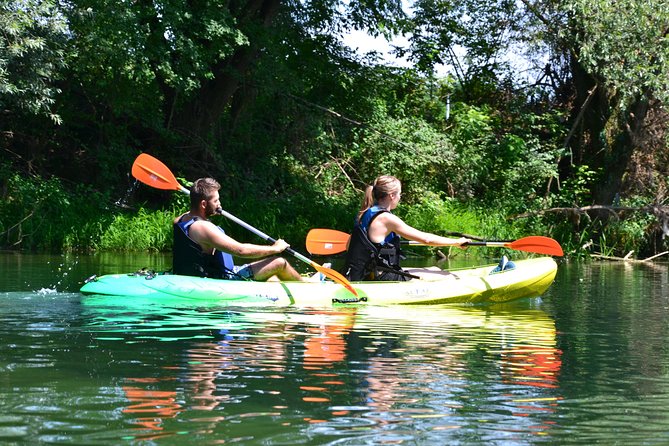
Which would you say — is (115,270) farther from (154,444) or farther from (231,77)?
(154,444)

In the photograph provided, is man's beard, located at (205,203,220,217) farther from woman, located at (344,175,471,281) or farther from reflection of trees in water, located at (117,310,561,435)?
woman, located at (344,175,471,281)

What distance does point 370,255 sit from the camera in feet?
26.8

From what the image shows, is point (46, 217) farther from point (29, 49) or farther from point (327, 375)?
point (327, 375)

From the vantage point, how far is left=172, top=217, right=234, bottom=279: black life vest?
25.2 ft

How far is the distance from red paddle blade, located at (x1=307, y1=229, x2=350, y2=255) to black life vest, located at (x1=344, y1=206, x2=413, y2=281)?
0.82m

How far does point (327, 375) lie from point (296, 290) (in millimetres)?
2994

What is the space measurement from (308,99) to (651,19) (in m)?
6.16

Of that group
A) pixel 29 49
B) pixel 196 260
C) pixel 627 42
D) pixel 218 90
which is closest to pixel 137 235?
pixel 29 49

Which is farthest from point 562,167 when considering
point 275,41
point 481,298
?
point 481,298

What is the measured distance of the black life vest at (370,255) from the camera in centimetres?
809

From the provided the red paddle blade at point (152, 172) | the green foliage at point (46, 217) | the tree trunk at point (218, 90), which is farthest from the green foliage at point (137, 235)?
the red paddle blade at point (152, 172)

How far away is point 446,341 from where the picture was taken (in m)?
6.15

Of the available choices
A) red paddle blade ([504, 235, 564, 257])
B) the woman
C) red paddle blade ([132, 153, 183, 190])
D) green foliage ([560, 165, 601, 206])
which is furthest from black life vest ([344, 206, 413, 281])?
green foliage ([560, 165, 601, 206])

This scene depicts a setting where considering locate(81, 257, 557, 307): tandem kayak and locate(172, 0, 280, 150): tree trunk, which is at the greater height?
locate(172, 0, 280, 150): tree trunk
